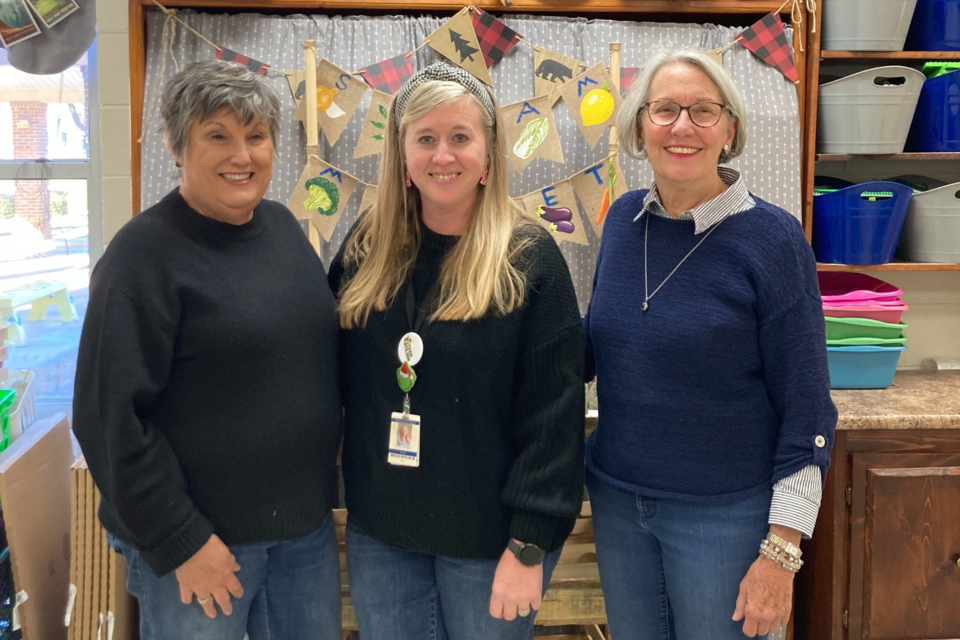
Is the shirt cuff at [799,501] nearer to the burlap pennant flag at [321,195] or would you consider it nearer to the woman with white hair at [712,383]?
the woman with white hair at [712,383]

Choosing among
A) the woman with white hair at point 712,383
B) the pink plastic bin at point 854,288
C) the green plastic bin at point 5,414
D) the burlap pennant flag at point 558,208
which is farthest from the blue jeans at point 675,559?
the green plastic bin at point 5,414

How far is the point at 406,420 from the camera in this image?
1184mm

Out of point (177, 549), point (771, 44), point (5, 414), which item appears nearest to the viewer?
point (177, 549)

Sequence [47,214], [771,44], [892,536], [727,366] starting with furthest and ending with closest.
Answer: [47,214], [771,44], [892,536], [727,366]

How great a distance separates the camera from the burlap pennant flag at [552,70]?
213 cm

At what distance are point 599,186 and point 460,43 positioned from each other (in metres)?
0.59

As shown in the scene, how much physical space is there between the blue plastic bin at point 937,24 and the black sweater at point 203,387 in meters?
2.09

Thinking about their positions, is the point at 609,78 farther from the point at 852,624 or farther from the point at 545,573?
the point at 852,624

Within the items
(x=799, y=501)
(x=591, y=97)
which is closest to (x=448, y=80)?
(x=799, y=501)

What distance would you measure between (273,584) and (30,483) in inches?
39.5

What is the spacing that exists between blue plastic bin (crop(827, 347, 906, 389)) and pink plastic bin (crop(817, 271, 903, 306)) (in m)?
0.14

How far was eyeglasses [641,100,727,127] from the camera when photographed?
4.07 ft

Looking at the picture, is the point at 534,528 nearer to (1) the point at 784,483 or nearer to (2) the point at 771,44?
(1) the point at 784,483

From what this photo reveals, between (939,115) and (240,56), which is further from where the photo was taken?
(939,115)
